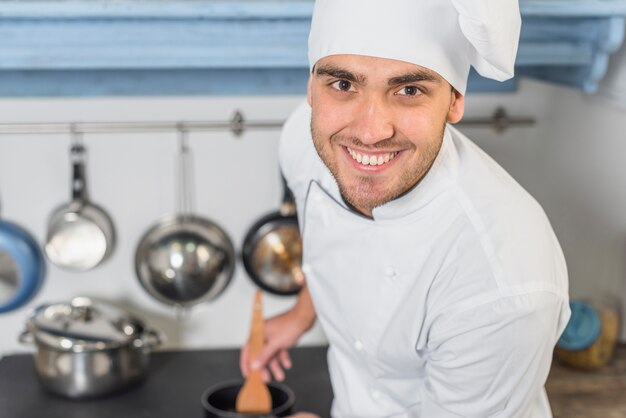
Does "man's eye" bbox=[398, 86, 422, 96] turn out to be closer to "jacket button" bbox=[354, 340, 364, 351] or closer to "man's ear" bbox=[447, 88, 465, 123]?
"man's ear" bbox=[447, 88, 465, 123]

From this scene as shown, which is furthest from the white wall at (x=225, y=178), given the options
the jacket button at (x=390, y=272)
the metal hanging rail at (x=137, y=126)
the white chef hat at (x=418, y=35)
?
the white chef hat at (x=418, y=35)

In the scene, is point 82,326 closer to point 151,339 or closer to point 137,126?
point 151,339

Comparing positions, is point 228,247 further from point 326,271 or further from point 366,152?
point 366,152

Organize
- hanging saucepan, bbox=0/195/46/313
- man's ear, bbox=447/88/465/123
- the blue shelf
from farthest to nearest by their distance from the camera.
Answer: hanging saucepan, bbox=0/195/46/313, the blue shelf, man's ear, bbox=447/88/465/123

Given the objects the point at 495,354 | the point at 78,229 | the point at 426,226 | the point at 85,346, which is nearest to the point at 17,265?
the point at 78,229

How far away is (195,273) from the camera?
1600mm

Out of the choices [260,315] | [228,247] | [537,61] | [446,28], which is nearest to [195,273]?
[228,247]

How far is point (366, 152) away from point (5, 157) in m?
0.82

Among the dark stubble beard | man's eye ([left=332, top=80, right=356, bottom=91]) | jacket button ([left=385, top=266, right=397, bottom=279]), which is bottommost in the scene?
jacket button ([left=385, top=266, right=397, bottom=279])

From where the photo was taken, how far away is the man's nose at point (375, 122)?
948mm

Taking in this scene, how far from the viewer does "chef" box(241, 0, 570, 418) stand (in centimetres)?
95

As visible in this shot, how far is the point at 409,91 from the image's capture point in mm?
964

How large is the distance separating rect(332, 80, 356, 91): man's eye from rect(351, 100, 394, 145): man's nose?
35mm

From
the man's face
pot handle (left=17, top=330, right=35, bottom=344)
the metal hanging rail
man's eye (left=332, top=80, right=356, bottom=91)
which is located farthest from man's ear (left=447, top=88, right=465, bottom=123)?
pot handle (left=17, top=330, right=35, bottom=344)
